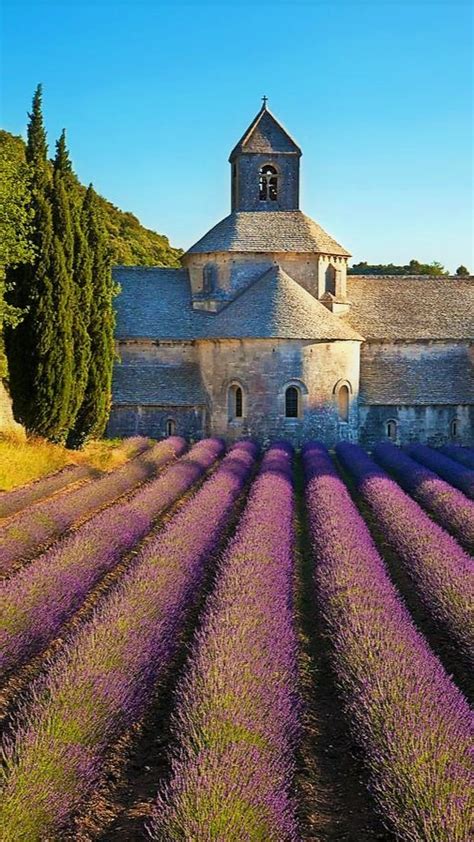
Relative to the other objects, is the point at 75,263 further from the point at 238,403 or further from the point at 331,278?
the point at 331,278

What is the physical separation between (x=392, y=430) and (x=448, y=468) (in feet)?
33.0

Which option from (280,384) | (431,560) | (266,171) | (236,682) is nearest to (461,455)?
(280,384)

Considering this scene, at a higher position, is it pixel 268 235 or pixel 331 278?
pixel 268 235

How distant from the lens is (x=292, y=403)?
27.5 meters

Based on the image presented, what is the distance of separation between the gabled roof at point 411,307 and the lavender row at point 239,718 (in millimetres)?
22629

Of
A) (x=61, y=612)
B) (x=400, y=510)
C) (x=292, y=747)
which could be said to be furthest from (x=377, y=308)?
(x=292, y=747)

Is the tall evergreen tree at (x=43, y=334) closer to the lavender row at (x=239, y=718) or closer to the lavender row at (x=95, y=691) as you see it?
the lavender row at (x=95, y=691)

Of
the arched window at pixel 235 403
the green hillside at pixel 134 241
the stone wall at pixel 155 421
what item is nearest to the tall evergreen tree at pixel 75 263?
the stone wall at pixel 155 421

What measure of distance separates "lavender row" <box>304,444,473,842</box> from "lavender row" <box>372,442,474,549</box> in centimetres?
321

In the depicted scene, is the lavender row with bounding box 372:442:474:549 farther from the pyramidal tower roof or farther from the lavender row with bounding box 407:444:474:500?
the pyramidal tower roof

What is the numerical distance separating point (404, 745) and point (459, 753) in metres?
0.30

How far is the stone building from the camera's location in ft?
89.8

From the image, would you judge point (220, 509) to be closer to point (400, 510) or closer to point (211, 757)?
point (400, 510)

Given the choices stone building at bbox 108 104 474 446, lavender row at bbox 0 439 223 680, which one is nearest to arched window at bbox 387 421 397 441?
stone building at bbox 108 104 474 446
